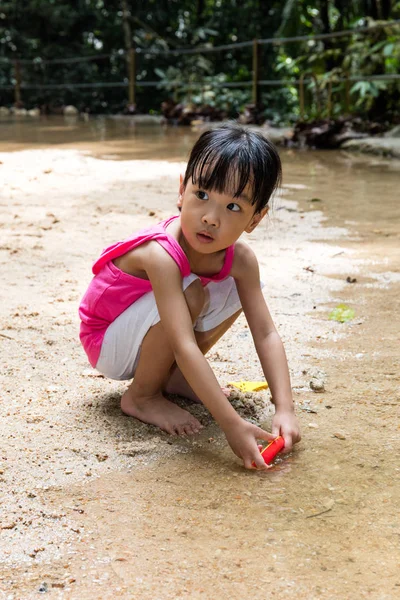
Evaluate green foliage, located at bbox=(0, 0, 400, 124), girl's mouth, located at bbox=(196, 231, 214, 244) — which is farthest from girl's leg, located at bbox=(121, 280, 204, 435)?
green foliage, located at bbox=(0, 0, 400, 124)

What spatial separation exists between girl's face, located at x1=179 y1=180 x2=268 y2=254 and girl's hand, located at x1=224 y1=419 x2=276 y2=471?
1.32 ft

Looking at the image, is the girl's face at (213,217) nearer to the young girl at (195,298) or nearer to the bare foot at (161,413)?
the young girl at (195,298)

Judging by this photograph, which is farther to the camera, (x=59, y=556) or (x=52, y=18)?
(x=52, y=18)

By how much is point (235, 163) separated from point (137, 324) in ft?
1.48

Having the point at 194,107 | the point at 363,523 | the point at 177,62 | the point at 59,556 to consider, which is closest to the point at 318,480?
the point at 363,523

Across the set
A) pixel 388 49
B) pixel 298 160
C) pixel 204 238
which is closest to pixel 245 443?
pixel 204 238

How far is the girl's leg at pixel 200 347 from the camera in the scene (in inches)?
73.7

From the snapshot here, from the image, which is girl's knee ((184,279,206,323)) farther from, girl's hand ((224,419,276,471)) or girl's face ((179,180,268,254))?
girl's hand ((224,419,276,471))

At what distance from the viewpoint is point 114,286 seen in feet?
5.95

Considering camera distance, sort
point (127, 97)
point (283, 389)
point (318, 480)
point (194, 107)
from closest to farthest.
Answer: point (318, 480)
point (283, 389)
point (194, 107)
point (127, 97)

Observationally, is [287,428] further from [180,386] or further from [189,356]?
[180,386]

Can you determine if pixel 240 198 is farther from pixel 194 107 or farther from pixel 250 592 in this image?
pixel 194 107

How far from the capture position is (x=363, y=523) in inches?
53.7

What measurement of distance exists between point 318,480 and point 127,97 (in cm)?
1324
